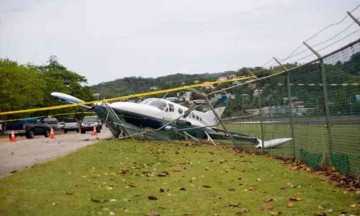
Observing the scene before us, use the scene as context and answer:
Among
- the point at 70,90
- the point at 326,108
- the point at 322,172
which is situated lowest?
the point at 322,172

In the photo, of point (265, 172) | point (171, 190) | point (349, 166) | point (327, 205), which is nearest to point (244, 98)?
point (265, 172)

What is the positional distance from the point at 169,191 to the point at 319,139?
436cm

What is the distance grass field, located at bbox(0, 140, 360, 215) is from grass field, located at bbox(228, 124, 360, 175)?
2.37 feet

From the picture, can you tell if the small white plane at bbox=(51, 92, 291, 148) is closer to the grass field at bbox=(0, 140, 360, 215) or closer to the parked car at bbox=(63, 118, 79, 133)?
the grass field at bbox=(0, 140, 360, 215)

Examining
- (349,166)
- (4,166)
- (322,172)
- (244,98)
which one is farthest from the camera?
(244,98)

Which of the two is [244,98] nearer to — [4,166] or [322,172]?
[322,172]

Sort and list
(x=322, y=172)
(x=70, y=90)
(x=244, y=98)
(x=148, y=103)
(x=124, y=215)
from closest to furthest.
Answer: (x=124, y=215) → (x=322, y=172) → (x=244, y=98) → (x=148, y=103) → (x=70, y=90)

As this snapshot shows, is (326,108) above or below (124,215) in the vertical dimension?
above

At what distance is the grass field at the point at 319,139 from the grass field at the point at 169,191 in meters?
0.72

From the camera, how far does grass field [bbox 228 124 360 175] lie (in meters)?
7.62

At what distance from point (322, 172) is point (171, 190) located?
3386 millimetres

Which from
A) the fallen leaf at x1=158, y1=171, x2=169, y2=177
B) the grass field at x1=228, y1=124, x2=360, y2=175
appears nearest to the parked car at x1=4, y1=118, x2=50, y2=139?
the grass field at x1=228, y1=124, x2=360, y2=175

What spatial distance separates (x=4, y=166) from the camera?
1041 cm

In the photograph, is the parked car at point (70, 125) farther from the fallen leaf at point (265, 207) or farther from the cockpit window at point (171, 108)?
the fallen leaf at point (265, 207)
